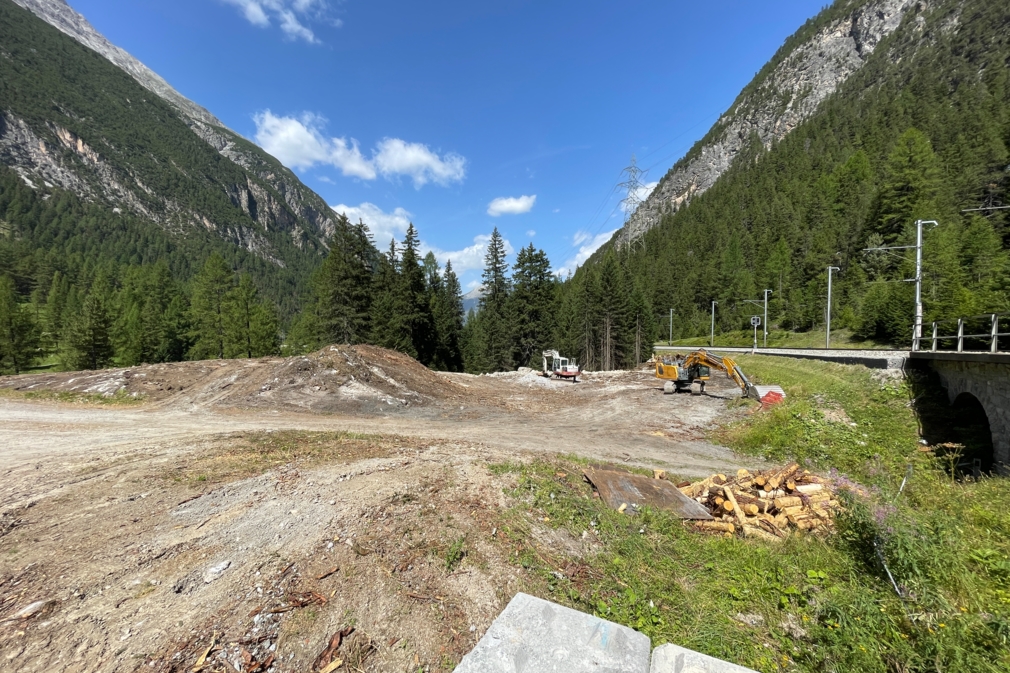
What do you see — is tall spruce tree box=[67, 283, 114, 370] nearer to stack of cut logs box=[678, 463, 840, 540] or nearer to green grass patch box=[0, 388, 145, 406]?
green grass patch box=[0, 388, 145, 406]

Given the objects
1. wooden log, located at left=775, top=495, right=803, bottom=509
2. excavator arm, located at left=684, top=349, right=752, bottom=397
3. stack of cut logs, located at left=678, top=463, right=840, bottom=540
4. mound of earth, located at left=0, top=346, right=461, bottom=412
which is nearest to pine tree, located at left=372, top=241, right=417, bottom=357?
mound of earth, located at left=0, top=346, right=461, bottom=412

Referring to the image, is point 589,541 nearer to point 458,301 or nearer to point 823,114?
point 458,301

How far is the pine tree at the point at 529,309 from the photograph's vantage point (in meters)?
44.1

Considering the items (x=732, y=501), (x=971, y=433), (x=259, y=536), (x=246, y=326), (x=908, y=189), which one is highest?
(x=908, y=189)

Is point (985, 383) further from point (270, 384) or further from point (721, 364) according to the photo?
point (270, 384)

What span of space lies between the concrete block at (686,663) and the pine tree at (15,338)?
61.5 m

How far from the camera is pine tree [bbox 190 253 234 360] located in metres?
41.0

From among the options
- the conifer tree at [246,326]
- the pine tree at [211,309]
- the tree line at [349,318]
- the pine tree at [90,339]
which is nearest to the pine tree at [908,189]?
the tree line at [349,318]

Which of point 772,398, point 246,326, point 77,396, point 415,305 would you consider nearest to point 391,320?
point 415,305

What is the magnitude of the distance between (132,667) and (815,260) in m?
91.2

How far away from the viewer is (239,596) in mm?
4484

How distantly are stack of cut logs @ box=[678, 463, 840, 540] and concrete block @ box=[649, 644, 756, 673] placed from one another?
437 cm

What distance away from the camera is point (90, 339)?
37.9 metres

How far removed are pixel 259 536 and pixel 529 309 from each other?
39380mm
